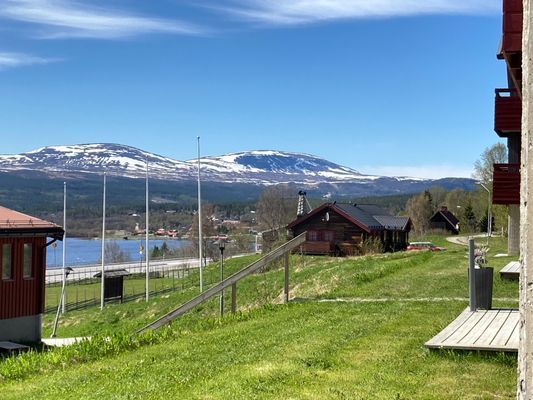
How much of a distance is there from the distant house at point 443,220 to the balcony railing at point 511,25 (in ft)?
309

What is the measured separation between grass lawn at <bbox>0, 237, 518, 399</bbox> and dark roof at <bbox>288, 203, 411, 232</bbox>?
38656 mm

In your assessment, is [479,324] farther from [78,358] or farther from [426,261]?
[426,261]

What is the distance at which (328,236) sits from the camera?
57.1 metres

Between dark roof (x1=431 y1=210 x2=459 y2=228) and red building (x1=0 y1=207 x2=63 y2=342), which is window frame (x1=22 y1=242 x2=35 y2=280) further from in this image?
dark roof (x1=431 y1=210 x2=459 y2=228)

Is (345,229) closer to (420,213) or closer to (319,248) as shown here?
(319,248)

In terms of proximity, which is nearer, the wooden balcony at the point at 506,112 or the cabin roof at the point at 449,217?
the wooden balcony at the point at 506,112

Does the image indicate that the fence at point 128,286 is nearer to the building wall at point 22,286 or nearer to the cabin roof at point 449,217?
the building wall at point 22,286

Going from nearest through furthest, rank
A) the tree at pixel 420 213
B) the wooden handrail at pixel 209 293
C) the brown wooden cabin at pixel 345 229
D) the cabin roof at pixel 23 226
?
the wooden handrail at pixel 209 293 → the cabin roof at pixel 23 226 → the brown wooden cabin at pixel 345 229 → the tree at pixel 420 213

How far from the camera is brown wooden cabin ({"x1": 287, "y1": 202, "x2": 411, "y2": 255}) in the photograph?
56.0 metres

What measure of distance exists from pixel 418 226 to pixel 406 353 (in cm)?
9288

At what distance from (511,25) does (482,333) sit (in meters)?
5.52

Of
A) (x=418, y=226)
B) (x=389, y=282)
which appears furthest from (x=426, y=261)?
(x=418, y=226)

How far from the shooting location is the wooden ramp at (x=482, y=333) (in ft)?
29.0

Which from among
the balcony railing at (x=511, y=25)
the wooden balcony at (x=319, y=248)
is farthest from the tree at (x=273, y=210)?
the balcony railing at (x=511, y=25)
